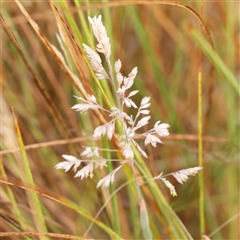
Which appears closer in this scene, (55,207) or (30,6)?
(55,207)

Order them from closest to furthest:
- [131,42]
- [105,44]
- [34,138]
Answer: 1. [105,44]
2. [34,138]
3. [131,42]

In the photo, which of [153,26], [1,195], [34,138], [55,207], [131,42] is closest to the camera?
[1,195]

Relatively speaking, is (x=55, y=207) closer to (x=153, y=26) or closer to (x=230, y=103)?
(x=230, y=103)

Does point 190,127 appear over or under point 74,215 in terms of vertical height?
over

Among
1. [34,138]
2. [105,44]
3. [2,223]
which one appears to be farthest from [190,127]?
[105,44]

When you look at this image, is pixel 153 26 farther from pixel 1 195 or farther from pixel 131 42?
pixel 1 195

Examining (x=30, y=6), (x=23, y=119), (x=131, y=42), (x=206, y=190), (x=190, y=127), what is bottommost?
(x=206, y=190)
